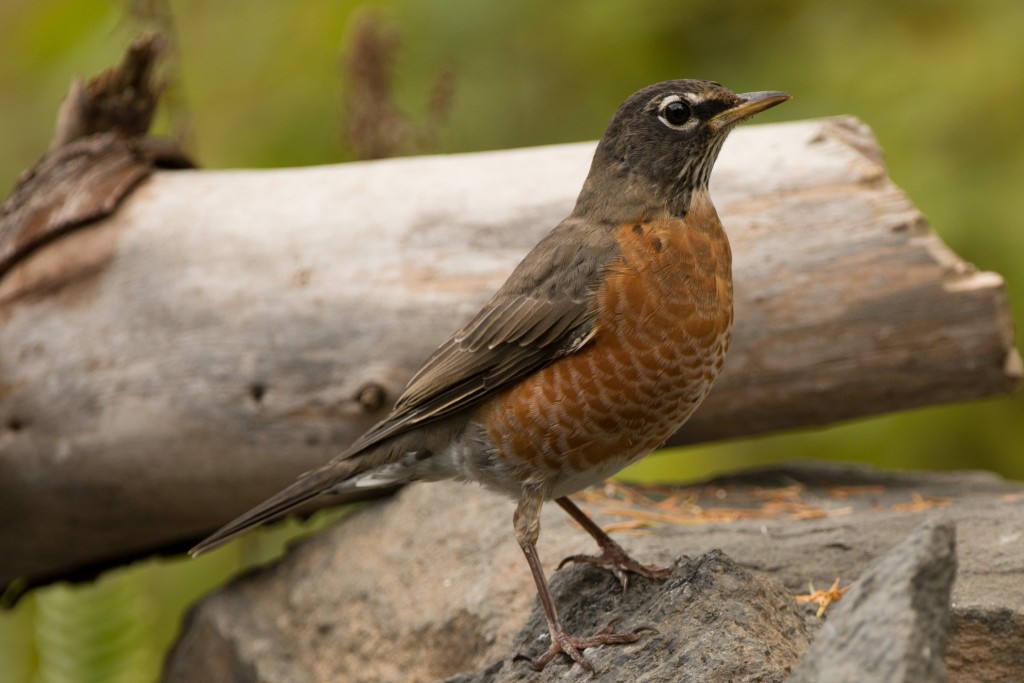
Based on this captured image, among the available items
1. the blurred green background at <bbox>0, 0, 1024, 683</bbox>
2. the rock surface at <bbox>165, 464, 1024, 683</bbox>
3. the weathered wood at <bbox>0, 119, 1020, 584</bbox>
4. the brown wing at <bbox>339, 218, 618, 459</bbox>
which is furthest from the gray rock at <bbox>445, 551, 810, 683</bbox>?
the blurred green background at <bbox>0, 0, 1024, 683</bbox>

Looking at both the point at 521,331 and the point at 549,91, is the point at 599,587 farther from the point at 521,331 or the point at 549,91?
the point at 549,91

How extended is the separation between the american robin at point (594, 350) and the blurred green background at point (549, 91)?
220 centimetres

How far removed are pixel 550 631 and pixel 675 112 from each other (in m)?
1.70

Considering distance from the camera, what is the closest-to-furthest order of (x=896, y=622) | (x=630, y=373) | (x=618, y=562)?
(x=896, y=622), (x=630, y=373), (x=618, y=562)

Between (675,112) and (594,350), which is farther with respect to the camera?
(675,112)

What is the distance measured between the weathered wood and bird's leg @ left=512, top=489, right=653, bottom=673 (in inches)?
54.6

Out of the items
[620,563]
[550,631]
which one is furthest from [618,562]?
[550,631]

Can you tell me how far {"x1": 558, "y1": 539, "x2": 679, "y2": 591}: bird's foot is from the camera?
11.9 feet

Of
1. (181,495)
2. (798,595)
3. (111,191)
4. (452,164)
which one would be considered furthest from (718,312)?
(111,191)

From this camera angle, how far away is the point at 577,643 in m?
3.23

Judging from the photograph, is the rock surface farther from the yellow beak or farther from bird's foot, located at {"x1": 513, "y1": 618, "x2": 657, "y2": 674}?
the yellow beak

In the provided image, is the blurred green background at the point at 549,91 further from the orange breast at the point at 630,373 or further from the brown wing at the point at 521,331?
the orange breast at the point at 630,373

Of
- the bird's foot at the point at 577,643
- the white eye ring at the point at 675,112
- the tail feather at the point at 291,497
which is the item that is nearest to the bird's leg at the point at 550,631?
the bird's foot at the point at 577,643

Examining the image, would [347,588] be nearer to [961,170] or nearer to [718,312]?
[718,312]
